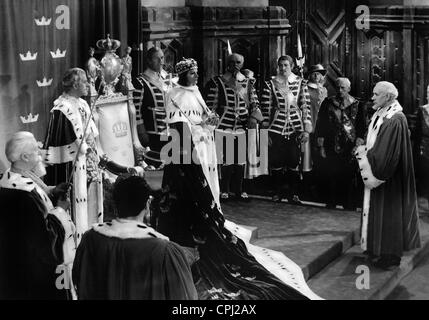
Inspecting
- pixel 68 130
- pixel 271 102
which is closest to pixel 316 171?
pixel 271 102

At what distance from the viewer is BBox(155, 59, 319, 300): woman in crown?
7.12m

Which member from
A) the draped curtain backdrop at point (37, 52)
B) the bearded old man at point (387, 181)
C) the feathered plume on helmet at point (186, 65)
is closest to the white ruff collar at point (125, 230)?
the draped curtain backdrop at point (37, 52)

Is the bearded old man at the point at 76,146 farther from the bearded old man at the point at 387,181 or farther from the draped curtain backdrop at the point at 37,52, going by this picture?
the bearded old man at the point at 387,181

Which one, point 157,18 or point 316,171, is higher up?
point 157,18

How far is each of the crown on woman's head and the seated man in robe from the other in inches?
109

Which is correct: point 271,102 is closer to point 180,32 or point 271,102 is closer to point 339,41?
point 180,32

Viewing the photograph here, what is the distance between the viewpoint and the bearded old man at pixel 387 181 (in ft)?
24.9

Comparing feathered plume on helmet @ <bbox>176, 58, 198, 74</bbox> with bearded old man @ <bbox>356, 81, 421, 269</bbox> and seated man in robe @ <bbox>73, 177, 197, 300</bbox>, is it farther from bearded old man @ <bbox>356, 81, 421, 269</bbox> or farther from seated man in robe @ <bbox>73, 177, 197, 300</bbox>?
seated man in robe @ <bbox>73, 177, 197, 300</bbox>

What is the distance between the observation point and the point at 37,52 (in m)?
6.86

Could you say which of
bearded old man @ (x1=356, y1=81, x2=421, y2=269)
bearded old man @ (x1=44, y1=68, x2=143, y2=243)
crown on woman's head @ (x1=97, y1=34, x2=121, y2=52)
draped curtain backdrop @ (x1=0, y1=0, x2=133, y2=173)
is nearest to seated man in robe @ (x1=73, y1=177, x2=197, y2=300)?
bearded old man @ (x1=44, y1=68, x2=143, y2=243)

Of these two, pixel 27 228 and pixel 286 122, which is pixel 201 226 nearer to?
pixel 27 228

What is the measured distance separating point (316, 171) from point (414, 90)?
68.5 inches

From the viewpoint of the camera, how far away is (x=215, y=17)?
9914 mm

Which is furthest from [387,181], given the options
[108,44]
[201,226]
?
[108,44]
